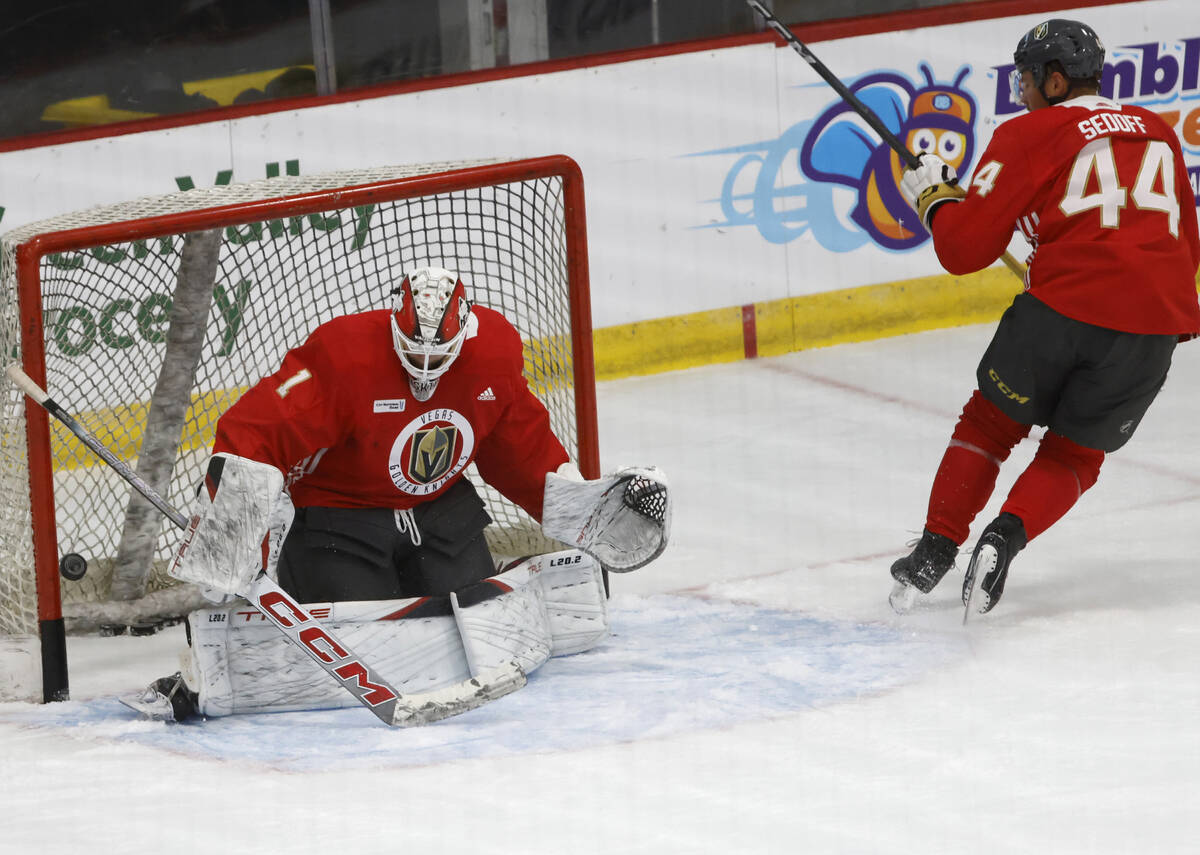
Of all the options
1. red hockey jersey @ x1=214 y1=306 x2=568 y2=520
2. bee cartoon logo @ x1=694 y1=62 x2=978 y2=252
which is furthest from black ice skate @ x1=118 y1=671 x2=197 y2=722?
bee cartoon logo @ x1=694 y1=62 x2=978 y2=252

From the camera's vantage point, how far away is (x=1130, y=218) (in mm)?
3480

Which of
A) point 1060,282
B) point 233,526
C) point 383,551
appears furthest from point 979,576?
point 233,526

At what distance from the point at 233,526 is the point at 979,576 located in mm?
Result: 1394

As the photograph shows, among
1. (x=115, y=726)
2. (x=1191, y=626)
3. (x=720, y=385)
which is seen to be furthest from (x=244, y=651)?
(x=720, y=385)

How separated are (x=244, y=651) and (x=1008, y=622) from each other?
1.45m

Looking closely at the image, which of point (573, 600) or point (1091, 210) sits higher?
point (1091, 210)

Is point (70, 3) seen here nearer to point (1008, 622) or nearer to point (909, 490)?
point (909, 490)

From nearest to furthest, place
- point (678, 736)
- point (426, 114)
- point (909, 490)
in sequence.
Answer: point (678, 736) < point (909, 490) < point (426, 114)

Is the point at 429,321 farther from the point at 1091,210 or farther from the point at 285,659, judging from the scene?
the point at 1091,210

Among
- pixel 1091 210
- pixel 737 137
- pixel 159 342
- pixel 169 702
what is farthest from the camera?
pixel 737 137

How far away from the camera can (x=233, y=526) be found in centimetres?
307

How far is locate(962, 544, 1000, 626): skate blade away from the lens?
353cm

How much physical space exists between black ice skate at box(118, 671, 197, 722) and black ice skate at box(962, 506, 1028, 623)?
4.73 feet

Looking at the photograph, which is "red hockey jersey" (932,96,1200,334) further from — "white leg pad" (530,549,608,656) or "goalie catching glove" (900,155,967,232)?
"white leg pad" (530,549,608,656)
